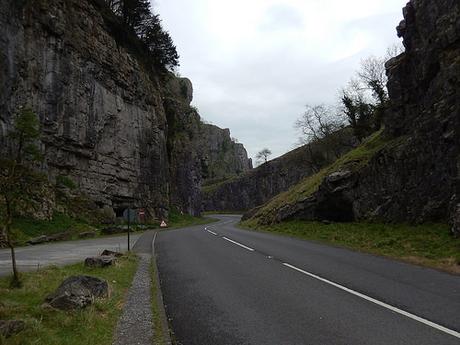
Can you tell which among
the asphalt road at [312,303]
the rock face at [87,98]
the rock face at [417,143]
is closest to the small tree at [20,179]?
the asphalt road at [312,303]

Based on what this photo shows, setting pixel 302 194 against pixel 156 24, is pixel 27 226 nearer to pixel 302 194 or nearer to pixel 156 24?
pixel 302 194

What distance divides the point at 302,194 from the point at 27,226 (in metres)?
21.1

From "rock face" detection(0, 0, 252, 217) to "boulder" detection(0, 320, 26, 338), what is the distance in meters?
23.1

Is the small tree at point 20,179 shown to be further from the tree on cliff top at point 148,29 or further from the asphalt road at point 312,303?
the tree on cliff top at point 148,29

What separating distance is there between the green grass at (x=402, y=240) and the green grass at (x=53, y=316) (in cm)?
962

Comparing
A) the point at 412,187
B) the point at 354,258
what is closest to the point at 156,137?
the point at 412,187

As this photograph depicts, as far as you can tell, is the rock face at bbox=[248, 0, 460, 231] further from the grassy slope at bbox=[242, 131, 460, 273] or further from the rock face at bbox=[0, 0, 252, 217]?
the rock face at bbox=[0, 0, 252, 217]

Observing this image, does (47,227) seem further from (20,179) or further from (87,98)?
(20,179)

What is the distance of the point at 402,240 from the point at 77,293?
14.3 m

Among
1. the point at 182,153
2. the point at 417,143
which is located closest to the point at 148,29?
the point at 182,153

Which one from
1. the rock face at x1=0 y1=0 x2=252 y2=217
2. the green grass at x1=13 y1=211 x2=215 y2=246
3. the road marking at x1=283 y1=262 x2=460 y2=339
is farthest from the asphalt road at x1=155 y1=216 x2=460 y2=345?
the rock face at x1=0 y1=0 x2=252 y2=217

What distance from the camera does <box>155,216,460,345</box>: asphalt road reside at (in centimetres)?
638

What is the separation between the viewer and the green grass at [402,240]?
14.6 meters

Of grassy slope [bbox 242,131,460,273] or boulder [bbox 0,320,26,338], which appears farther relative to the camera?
grassy slope [bbox 242,131,460,273]
